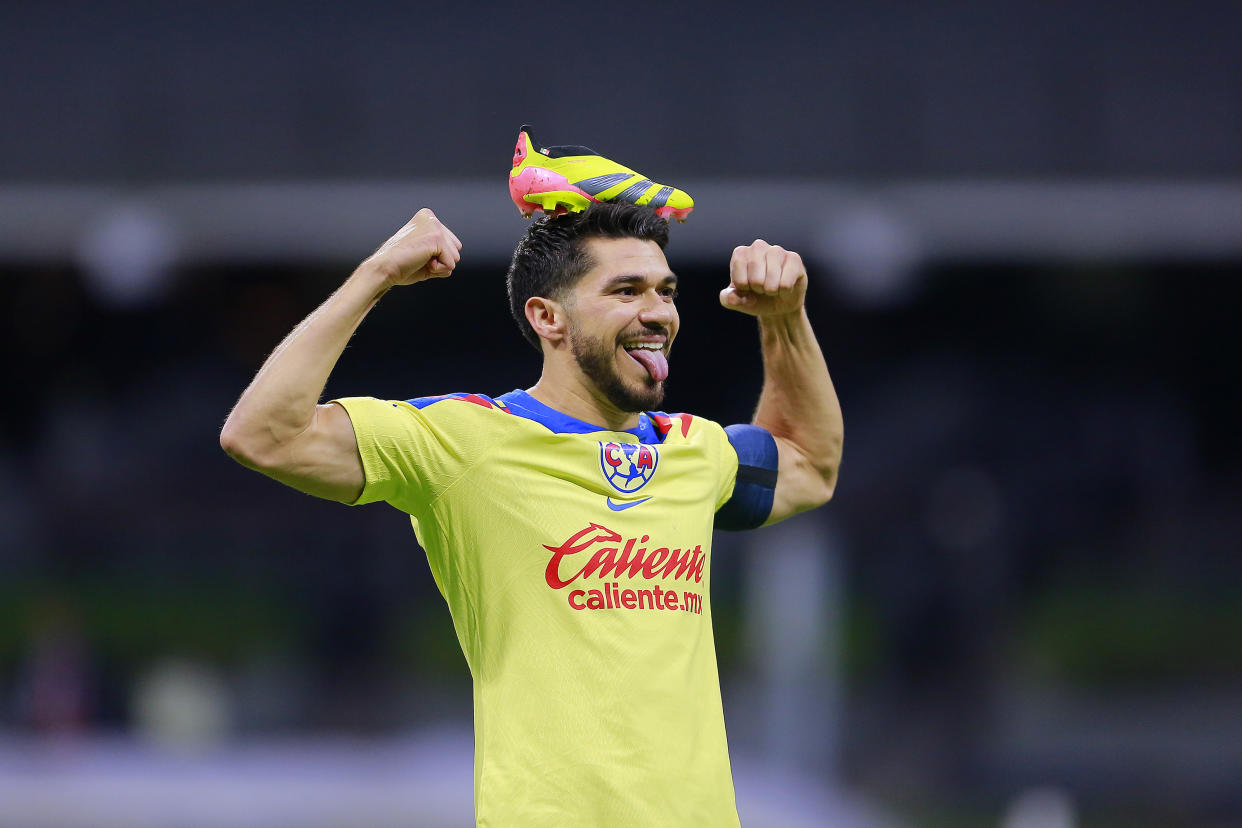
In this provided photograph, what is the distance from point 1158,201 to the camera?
34.9 feet

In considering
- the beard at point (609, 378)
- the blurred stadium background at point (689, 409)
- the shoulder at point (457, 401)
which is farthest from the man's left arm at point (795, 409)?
the blurred stadium background at point (689, 409)

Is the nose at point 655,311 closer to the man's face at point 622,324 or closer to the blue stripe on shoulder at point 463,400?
the man's face at point 622,324

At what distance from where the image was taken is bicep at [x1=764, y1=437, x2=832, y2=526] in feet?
11.1

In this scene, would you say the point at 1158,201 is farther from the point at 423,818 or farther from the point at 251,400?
the point at 251,400

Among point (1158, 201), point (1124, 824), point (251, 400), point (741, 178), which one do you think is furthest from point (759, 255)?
point (1158, 201)

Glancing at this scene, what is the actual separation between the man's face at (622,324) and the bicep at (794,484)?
50cm

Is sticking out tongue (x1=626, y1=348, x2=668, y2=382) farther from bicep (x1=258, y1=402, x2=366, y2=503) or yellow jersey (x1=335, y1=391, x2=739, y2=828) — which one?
bicep (x1=258, y1=402, x2=366, y2=503)

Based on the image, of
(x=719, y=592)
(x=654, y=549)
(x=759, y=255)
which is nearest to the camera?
(x=654, y=549)

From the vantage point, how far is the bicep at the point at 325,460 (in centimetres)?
263

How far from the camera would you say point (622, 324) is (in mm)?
2975

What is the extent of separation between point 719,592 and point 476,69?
15.5ft

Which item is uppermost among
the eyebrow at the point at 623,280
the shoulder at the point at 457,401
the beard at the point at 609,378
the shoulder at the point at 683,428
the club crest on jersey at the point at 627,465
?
the eyebrow at the point at 623,280

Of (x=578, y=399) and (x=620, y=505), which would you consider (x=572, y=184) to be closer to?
(x=578, y=399)

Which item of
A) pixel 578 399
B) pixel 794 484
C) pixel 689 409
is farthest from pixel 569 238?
pixel 689 409
